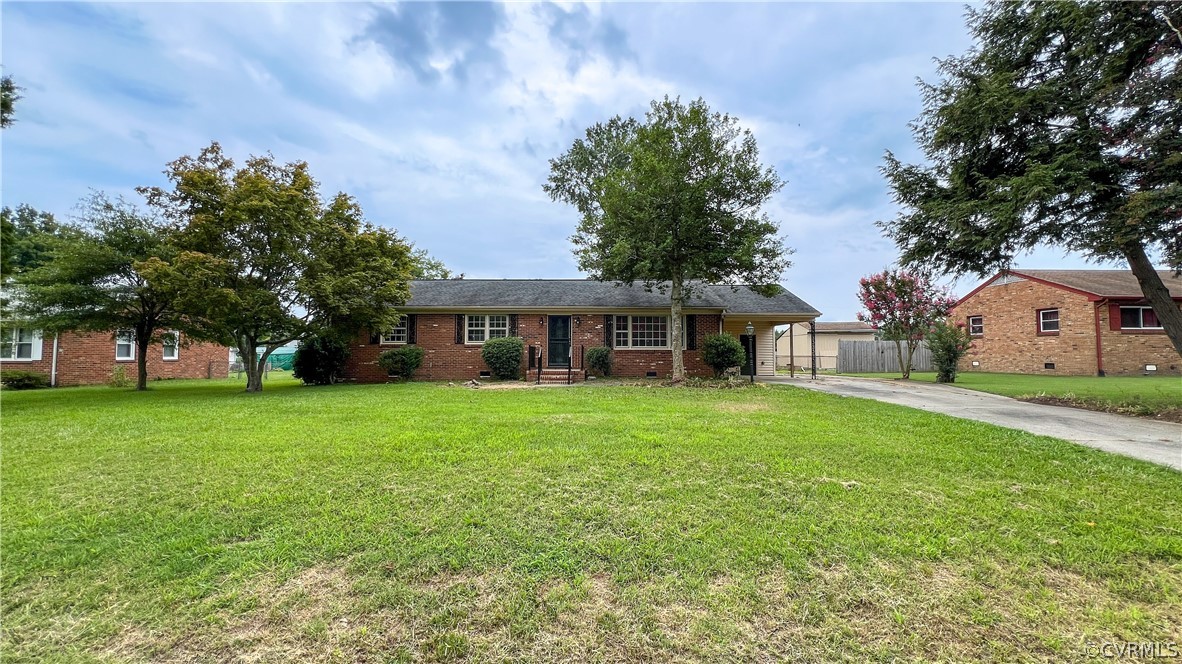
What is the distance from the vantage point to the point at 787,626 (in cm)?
204

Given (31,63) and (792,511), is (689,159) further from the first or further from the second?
(31,63)

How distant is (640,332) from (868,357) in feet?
52.1

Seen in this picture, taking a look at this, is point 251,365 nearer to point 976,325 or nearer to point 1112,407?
point 1112,407

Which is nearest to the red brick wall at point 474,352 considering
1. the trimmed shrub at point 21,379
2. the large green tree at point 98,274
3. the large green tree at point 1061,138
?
the large green tree at point 98,274

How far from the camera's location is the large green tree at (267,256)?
10367 millimetres

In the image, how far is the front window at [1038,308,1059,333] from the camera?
17922 millimetres

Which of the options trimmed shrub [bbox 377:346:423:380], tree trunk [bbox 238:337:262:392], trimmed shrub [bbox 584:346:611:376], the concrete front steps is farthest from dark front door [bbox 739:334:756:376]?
tree trunk [bbox 238:337:262:392]

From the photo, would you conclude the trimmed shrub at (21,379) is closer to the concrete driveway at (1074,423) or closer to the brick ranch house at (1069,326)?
the concrete driveway at (1074,423)

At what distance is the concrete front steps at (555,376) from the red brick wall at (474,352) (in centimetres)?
70

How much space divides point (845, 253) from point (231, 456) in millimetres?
21127

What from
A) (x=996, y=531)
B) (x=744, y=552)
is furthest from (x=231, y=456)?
(x=996, y=531)

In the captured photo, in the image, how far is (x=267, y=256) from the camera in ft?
37.0

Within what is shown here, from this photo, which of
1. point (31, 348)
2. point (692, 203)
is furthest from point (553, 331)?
point (31, 348)

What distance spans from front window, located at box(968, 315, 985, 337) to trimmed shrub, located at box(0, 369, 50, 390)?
124 feet
